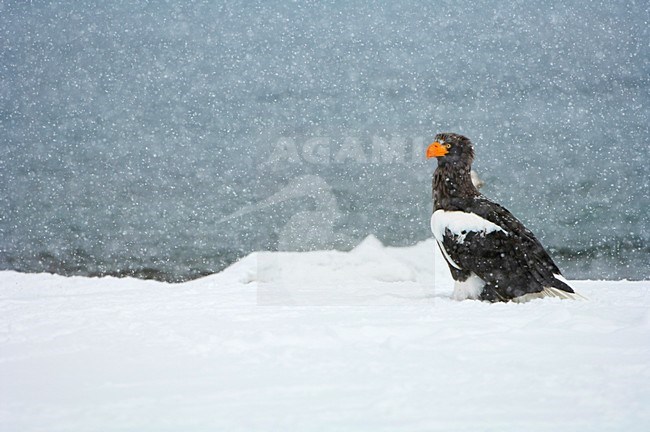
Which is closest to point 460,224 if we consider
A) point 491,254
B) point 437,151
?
point 491,254

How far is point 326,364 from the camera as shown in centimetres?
237

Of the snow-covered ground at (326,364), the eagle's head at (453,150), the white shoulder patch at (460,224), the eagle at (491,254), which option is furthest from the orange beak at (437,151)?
the snow-covered ground at (326,364)

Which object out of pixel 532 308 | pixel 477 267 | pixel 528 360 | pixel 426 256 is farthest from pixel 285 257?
pixel 528 360

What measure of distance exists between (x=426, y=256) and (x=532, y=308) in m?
2.37

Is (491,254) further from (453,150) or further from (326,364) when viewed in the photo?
(326,364)

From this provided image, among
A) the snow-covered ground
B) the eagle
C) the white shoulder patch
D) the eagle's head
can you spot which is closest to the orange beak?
the eagle's head

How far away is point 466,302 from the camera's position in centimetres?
387

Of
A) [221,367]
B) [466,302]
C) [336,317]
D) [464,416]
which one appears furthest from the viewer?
[466,302]

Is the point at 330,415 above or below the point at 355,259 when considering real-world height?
below

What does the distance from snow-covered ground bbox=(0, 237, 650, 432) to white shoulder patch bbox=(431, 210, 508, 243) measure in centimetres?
47

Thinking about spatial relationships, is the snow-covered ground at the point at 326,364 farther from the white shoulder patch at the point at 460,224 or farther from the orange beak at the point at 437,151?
the orange beak at the point at 437,151

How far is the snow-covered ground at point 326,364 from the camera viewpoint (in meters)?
1.84

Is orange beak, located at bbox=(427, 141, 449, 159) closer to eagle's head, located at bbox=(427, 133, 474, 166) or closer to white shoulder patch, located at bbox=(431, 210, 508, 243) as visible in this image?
eagle's head, located at bbox=(427, 133, 474, 166)

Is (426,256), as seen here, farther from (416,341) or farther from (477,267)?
(416,341)
